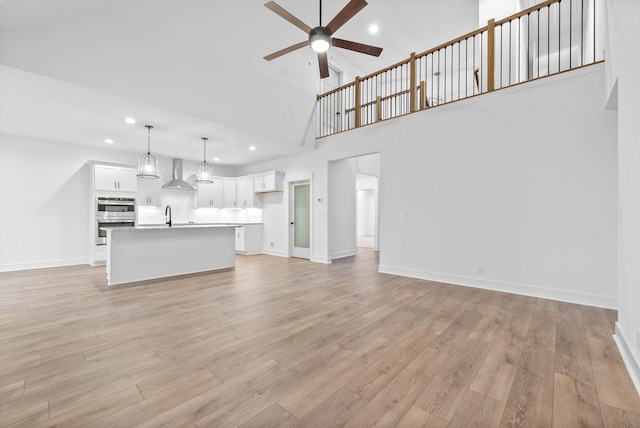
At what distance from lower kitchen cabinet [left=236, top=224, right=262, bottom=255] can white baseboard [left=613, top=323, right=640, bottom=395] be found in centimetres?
731

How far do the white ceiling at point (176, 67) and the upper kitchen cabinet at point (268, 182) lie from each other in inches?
28.4

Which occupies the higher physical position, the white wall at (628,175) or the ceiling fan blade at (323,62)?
the ceiling fan blade at (323,62)

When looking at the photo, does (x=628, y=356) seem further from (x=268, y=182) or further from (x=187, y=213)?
(x=187, y=213)

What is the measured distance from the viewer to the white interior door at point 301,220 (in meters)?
7.25

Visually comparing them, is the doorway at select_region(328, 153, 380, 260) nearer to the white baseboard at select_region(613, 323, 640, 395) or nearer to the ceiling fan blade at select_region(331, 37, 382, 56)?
the ceiling fan blade at select_region(331, 37, 382, 56)

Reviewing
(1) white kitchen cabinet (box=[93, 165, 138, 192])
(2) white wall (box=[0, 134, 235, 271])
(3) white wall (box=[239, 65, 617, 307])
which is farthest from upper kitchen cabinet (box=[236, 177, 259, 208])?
(3) white wall (box=[239, 65, 617, 307])

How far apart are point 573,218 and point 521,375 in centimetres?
273

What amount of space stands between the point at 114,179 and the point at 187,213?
6.72 ft

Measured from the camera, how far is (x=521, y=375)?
1.94m

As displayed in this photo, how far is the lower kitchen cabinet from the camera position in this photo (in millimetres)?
7949

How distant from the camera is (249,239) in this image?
8000mm

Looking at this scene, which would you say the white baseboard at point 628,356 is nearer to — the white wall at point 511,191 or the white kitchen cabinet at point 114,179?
the white wall at point 511,191

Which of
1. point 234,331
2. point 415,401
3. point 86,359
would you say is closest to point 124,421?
point 86,359

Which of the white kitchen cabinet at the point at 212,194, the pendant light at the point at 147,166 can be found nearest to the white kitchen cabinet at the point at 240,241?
the white kitchen cabinet at the point at 212,194
